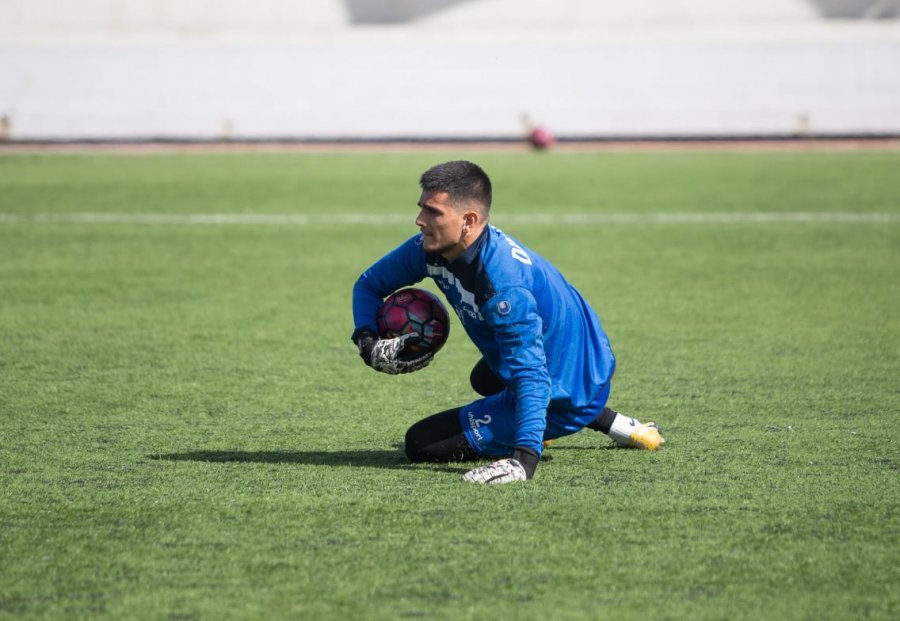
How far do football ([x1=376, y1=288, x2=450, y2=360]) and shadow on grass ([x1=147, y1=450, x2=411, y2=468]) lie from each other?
504mm

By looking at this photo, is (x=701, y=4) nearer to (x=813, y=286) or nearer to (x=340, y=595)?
(x=813, y=286)

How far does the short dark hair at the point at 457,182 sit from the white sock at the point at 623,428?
1297 mm

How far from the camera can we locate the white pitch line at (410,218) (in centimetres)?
1458

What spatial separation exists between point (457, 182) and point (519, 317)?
61 centimetres

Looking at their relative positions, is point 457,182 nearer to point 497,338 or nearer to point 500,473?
point 497,338

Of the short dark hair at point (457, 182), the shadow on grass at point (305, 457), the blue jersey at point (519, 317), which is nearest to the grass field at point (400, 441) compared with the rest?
the shadow on grass at point (305, 457)

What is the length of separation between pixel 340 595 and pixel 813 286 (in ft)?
25.1

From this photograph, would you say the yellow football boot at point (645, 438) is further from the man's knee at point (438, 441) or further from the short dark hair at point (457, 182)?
the short dark hair at point (457, 182)

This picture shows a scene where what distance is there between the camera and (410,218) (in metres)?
15.2

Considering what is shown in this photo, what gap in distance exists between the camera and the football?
5.50 m

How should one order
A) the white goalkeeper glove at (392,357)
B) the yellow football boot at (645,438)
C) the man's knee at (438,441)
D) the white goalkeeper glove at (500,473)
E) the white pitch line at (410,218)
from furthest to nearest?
the white pitch line at (410,218) < the yellow football boot at (645,438) < the man's knee at (438,441) < the white goalkeeper glove at (392,357) < the white goalkeeper glove at (500,473)

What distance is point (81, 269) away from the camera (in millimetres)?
11500

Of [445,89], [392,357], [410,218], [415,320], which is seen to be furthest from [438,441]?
[445,89]

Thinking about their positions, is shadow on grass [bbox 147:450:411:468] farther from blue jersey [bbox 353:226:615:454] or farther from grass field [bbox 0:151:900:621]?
blue jersey [bbox 353:226:615:454]
